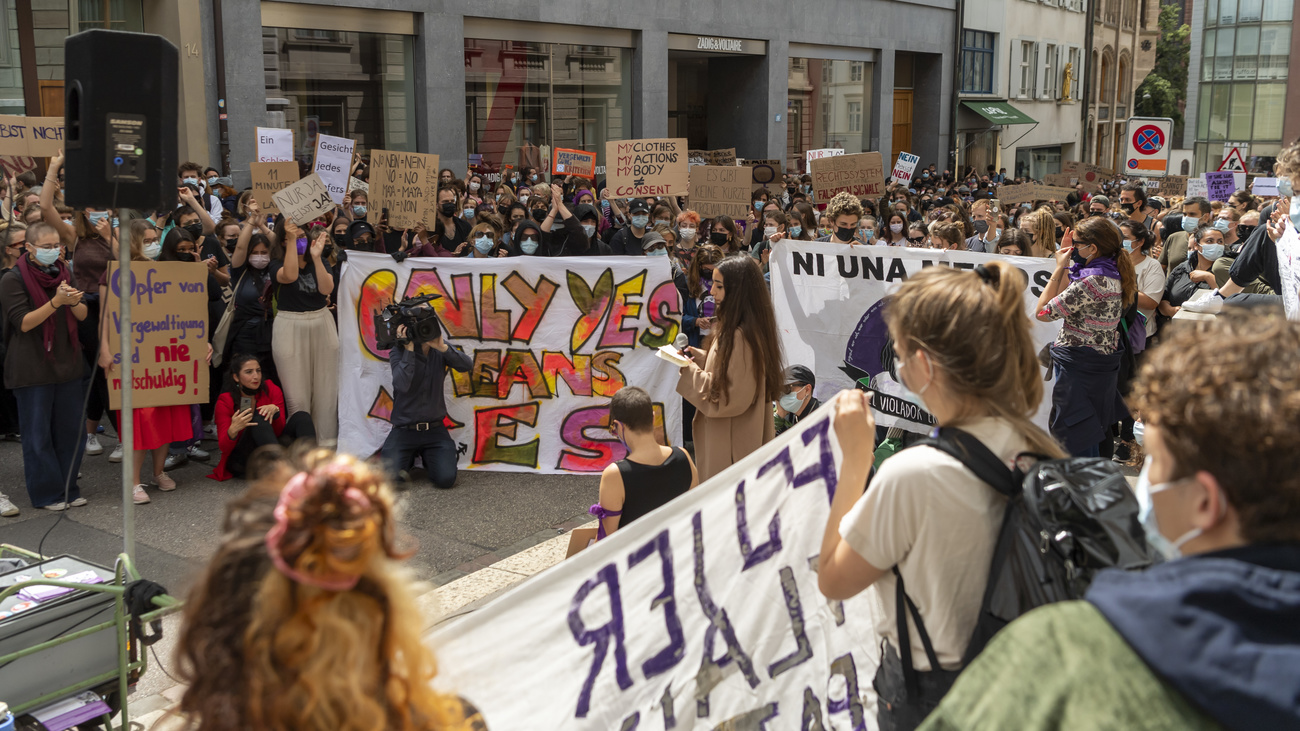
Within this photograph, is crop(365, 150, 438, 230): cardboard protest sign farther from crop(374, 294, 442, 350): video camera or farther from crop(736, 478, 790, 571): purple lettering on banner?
crop(736, 478, 790, 571): purple lettering on banner

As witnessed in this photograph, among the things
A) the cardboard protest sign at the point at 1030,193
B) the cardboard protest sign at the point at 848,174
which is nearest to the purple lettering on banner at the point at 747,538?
the cardboard protest sign at the point at 848,174

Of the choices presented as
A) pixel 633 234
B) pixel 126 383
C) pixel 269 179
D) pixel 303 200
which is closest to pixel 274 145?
pixel 269 179

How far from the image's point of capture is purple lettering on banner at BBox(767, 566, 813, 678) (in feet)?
8.98

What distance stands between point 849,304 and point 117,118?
4.35 metres

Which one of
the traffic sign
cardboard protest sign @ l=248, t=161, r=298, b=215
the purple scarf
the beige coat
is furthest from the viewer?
the traffic sign

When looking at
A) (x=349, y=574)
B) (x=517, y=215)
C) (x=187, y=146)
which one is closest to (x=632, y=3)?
(x=187, y=146)

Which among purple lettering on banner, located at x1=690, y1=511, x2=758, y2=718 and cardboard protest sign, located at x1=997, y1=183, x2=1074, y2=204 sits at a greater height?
cardboard protest sign, located at x1=997, y1=183, x2=1074, y2=204

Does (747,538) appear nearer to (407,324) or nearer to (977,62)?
(407,324)

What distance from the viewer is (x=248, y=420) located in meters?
7.13

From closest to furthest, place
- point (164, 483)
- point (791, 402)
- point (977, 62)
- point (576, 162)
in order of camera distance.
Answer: point (791, 402) → point (164, 483) → point (576, 162) → point (977, 62)

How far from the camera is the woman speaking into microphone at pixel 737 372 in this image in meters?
4.80

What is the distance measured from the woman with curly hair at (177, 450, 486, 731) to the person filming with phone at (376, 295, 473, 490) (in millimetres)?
5685

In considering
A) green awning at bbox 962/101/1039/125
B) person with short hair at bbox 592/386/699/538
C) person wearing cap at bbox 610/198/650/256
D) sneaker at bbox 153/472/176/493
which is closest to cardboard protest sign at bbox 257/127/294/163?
person wearing cap at bbox 610/198/650/256

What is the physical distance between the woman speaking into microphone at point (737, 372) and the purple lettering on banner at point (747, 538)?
204 cm
